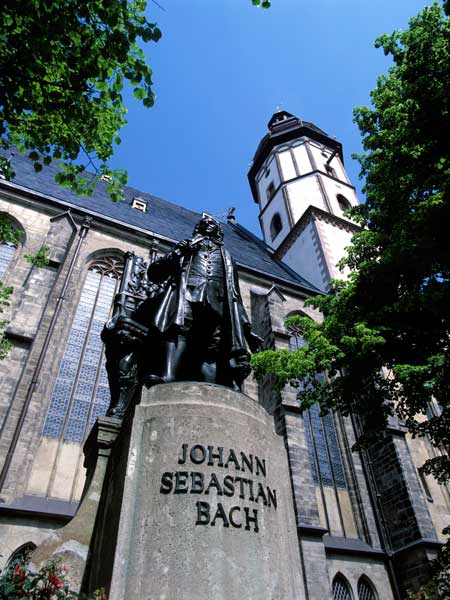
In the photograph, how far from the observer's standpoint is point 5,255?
12.1 metres

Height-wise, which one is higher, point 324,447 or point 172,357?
point 324,447

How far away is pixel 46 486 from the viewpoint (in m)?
8.76

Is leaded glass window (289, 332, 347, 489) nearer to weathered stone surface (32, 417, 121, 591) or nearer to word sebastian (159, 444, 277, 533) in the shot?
weathered stone surface (32, 417, 121, 591)

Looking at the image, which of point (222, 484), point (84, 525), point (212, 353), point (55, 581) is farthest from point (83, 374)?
point (55, 581)

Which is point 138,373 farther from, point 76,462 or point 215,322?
point 76,462

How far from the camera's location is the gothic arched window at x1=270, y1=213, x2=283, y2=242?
89.8 ft

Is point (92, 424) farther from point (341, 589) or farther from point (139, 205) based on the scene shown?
point (139, 205)

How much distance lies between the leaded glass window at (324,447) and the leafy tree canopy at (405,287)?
4705 mm

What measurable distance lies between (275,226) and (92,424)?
2035cm

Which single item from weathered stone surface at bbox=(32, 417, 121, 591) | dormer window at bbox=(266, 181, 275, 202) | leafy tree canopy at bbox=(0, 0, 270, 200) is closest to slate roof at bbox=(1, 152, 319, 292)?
dormer window at bbox=(266, 181, 275, 202)

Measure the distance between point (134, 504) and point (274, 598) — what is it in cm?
94

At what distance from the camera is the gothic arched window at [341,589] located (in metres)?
9.66

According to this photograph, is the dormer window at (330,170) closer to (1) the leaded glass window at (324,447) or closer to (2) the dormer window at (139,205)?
(2) the dormer window at (139,205)

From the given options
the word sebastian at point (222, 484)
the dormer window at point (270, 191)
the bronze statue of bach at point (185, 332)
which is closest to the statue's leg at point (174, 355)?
the bronze statue of bach at point (185, 332)
